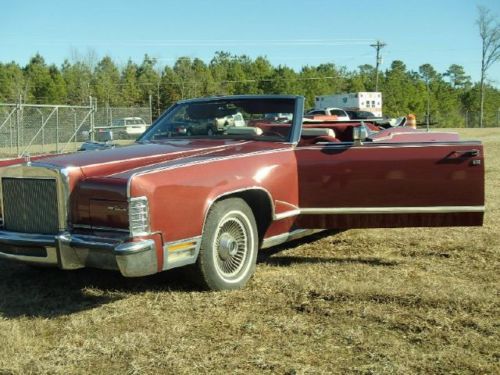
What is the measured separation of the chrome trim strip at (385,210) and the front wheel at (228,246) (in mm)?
642

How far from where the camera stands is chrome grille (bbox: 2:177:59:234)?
166 inches

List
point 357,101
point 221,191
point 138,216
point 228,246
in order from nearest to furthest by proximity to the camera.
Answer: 1. point 138,216
2. point 221,191
3. point 228,246
4. point 357,101

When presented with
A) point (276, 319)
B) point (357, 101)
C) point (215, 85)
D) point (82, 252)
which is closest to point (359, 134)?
point (276, 319)

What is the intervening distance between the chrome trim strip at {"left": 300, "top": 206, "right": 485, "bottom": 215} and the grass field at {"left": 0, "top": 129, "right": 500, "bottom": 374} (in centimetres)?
50

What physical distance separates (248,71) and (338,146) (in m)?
66.4

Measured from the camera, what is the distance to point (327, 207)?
5223 millimetres

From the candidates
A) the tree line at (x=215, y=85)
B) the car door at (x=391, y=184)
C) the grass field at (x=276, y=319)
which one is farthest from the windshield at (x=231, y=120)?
the tree line at (x=215, y=85)

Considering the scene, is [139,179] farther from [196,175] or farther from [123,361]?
[123,361]

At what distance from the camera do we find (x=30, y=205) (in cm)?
434

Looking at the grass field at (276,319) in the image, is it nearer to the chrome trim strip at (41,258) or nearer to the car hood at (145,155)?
the chrome trim strip at (41,258)

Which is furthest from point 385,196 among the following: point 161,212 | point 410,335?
point 161,212

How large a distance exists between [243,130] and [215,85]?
169ft

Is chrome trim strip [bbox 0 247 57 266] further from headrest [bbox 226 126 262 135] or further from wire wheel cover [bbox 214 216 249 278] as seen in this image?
headrest [bbox 226 126 262 135]

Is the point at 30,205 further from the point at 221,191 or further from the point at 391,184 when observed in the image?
the point at 391,184
